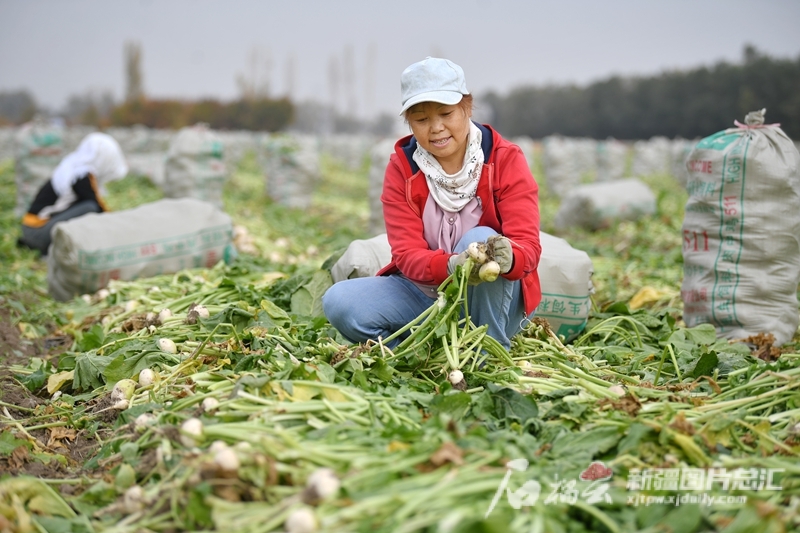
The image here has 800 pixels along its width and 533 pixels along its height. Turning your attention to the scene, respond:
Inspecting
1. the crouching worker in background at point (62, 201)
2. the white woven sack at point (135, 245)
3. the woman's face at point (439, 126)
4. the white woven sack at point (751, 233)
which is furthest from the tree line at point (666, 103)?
the woman's face at point (439, 126)

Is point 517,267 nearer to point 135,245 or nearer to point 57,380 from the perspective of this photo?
point 57,380

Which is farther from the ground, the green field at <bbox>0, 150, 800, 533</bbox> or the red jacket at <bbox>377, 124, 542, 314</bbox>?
the red jacket at <bbox>377, 124, 542, 314</bbox>

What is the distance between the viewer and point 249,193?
14.3 meters

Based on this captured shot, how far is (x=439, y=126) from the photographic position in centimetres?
265

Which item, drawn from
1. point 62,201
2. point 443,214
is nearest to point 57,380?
point 443,214

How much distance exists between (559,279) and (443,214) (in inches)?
34.3

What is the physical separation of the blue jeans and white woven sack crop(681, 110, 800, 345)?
1413 millimetres

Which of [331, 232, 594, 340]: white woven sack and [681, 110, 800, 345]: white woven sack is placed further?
[681, 110, 800, 345]: white woven sack

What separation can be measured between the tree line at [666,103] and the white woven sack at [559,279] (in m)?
17.9

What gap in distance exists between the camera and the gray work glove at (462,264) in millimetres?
2498

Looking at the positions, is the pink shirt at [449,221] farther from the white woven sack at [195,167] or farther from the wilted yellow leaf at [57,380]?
the white woven sack at [195,167]

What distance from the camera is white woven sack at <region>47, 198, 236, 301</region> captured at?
15.1ft

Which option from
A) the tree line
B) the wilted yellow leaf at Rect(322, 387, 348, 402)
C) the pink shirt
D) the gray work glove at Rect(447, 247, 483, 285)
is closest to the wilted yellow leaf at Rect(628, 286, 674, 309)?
the pink shirt

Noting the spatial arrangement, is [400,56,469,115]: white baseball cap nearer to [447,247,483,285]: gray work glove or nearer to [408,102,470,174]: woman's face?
[408,102,470,174]: woman's face
